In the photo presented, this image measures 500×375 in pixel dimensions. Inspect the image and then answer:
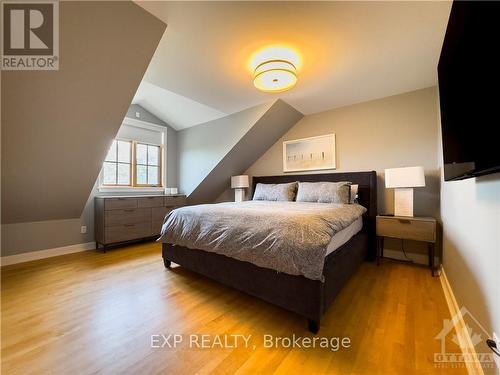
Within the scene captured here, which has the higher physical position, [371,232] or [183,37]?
[183,37]

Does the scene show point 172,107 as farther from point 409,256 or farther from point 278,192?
point 409,256

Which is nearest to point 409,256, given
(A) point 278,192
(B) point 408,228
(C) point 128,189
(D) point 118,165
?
(B) point 408,228

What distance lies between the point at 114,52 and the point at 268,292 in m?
2.32

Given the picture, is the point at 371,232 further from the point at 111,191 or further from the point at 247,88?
the point at 111,191

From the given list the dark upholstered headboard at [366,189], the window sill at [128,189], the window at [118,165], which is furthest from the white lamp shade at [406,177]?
the window at [118,165]

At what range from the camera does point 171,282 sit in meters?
2.12

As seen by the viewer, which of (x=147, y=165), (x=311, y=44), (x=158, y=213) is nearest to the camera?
(x=311, y=44)

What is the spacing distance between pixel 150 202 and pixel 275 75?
2959mm

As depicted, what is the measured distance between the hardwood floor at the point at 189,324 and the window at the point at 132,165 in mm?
1828

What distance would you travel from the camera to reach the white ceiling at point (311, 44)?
57.9 inches

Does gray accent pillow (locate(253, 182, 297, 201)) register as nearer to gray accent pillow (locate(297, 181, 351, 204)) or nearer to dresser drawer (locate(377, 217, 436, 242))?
gray accent pillow (locate(297, 181, 351, 204))

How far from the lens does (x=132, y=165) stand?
3.97m

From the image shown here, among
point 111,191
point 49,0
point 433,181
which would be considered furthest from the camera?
point 111,191

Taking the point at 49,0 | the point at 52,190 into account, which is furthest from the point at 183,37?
the point at 52,190
